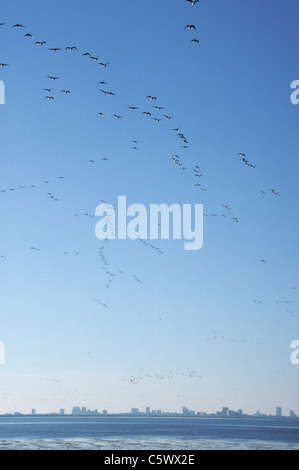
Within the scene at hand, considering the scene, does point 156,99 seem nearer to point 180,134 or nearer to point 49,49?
point 180,134

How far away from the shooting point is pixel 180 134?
5775 centimetres
